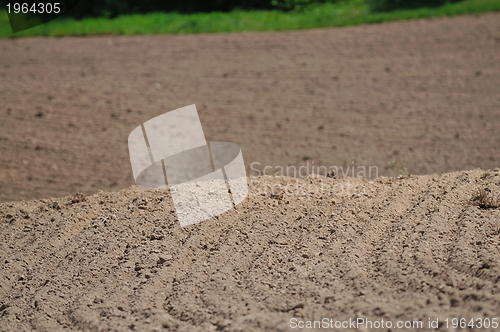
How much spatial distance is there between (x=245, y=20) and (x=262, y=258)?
34.1 ft

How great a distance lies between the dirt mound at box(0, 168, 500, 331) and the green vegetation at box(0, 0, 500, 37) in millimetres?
8502

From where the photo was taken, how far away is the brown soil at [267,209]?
3.05m

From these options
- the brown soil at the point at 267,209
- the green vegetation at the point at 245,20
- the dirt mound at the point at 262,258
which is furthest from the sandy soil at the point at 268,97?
the dirt mound at the point at 262,258

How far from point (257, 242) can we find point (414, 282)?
1191mm

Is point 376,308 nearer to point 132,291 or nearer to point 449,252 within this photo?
point 449,252

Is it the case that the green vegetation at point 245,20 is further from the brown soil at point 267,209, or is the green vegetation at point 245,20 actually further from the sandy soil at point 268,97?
the brown soil at point 267,209

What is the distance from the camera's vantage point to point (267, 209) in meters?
4.09

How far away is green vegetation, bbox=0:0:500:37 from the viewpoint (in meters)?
12.0

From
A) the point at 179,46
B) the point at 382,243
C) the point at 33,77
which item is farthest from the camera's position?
the point at 179,46

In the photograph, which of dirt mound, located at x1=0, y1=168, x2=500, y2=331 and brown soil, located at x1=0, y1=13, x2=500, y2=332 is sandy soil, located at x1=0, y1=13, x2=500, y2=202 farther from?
dirt mound, located at x1=0, y1=168, x2=500, y2=331

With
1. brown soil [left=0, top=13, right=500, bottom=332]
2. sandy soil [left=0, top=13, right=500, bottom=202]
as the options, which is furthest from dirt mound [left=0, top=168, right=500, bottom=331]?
sandy soil [left=0, top=13, right=500, bottom=202]

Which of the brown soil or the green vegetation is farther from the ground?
the green vegetation

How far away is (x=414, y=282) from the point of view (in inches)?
118

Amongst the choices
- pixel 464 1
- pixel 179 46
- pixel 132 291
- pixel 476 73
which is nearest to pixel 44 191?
pixel 132 291
